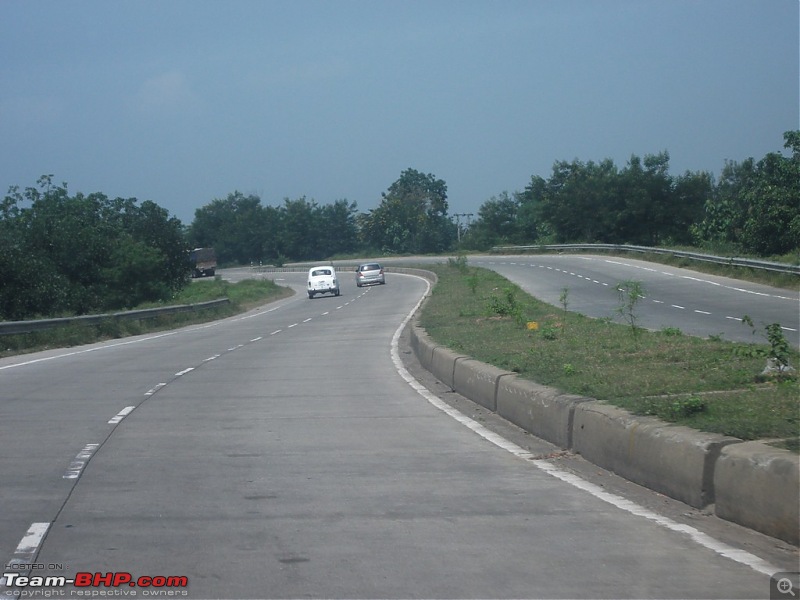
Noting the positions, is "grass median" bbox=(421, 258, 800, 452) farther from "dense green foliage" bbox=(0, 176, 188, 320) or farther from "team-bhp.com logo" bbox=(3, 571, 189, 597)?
"dense green foliage" bbox=(0, 176, 188, 320)

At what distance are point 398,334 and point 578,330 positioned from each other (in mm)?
10086

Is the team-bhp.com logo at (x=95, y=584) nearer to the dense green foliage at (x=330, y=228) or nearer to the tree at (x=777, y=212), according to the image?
the tree at (x=777, y=212)

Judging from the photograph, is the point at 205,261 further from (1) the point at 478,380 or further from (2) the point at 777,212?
(1) the point at 478,380

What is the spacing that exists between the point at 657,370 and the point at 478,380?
8.79 ft

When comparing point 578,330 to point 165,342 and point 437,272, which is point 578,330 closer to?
point 165,342

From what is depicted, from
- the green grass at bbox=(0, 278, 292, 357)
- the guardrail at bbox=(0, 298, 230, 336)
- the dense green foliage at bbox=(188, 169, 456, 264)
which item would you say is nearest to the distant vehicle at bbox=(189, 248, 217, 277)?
the dense green foliage at bbox=(188, 169, 456, 264)

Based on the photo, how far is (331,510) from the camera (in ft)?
24.5

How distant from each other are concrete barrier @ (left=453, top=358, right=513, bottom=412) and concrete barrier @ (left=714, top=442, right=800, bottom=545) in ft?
18.6

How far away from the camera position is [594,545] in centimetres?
641

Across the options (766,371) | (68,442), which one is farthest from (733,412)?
(68,442)

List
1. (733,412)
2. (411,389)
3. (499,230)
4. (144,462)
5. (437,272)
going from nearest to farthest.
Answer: (733,412)
(144,462)
(411,389)
(437,272)
(499,230)

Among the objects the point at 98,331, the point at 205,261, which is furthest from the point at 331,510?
the point at 205,261

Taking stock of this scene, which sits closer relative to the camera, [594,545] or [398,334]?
[594,545]

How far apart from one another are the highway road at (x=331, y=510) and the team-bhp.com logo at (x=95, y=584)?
2 centimetres
